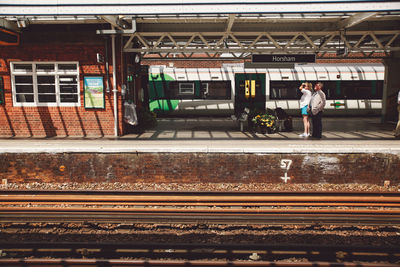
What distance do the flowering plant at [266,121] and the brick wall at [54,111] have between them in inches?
185

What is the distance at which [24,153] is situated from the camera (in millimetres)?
7703

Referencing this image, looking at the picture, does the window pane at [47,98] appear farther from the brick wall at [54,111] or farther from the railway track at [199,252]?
the railway track at [199,252]

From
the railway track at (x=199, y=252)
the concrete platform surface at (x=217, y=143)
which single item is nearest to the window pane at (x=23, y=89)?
the concrete platform surface at (x=217, y=143)

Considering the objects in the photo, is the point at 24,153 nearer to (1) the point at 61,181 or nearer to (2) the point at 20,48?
(1) the point at 61,181

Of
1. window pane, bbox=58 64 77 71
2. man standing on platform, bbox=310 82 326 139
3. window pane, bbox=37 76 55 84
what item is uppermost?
window pane, bbox=58 64 77 71

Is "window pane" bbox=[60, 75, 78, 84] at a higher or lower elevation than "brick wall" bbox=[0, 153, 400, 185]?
higher

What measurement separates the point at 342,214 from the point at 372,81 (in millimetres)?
12751

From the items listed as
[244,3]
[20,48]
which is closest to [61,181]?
[20,48]

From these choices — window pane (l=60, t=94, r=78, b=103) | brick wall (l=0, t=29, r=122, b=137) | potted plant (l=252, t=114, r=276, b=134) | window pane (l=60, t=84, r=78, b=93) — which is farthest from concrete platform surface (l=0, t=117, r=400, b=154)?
window pane (l=60, t=84, r=78, b=93)

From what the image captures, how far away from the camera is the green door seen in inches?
611

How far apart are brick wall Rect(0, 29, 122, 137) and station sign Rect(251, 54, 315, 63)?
15.9 ft

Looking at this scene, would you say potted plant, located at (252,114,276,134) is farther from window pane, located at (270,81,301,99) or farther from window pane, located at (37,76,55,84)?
window pane, located at (37,76,55,84)

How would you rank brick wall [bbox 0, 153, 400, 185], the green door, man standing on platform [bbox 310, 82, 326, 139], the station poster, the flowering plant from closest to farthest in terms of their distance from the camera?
brick wall [bbox 0, 153, 400, 185]
man standing on platform [bbox 310, 82, 326, 139]
the station poster
the flowering plant
the green door

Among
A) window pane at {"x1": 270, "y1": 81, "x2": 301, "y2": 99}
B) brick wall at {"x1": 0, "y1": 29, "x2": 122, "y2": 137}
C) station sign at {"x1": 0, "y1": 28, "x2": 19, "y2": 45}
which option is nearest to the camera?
station sign at {"x1": 0, "y1": 28, "x2": 19, "y2": 45}
